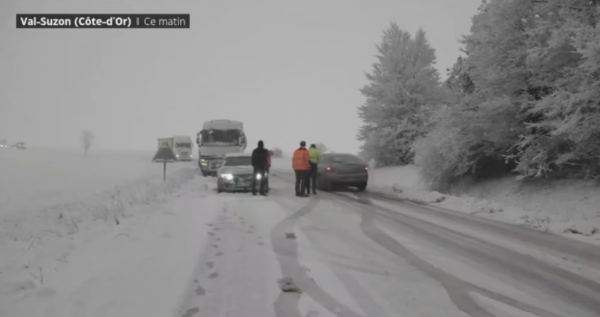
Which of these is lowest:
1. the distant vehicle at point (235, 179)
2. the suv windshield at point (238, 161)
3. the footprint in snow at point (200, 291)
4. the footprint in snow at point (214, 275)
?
the footprint in snow at point (200, 291)

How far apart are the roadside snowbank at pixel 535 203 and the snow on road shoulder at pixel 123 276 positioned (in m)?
7.18

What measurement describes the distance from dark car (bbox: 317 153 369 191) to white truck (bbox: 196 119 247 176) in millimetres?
8990

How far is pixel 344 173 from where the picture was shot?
15.5 m

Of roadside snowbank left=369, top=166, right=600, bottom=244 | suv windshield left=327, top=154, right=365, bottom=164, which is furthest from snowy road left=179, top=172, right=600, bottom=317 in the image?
suv windshield left=327, top=154, right=365, bottom=164

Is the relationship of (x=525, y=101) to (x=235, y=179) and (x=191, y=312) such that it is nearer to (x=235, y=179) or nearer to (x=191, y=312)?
(x=235, y=179)

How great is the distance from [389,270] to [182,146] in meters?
44.4

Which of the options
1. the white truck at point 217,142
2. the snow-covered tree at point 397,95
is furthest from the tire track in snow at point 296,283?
the snow-covered tree at point 397,95

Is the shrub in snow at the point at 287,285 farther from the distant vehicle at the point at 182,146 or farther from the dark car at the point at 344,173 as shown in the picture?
the distant vehicle at the point at 182,146

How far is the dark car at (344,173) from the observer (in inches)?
608

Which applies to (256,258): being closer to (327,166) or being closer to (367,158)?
(327,166)

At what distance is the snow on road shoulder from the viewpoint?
3.59 meters

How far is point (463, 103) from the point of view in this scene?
13922 millimetres

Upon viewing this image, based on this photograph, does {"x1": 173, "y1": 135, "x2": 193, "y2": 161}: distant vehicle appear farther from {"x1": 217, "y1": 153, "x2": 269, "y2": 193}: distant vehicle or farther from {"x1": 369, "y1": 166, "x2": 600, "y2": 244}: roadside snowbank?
{"x1": 369, "y1": 166, "x2": 600, "y2": 244}: roadside snowbank

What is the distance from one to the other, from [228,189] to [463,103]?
920cm
